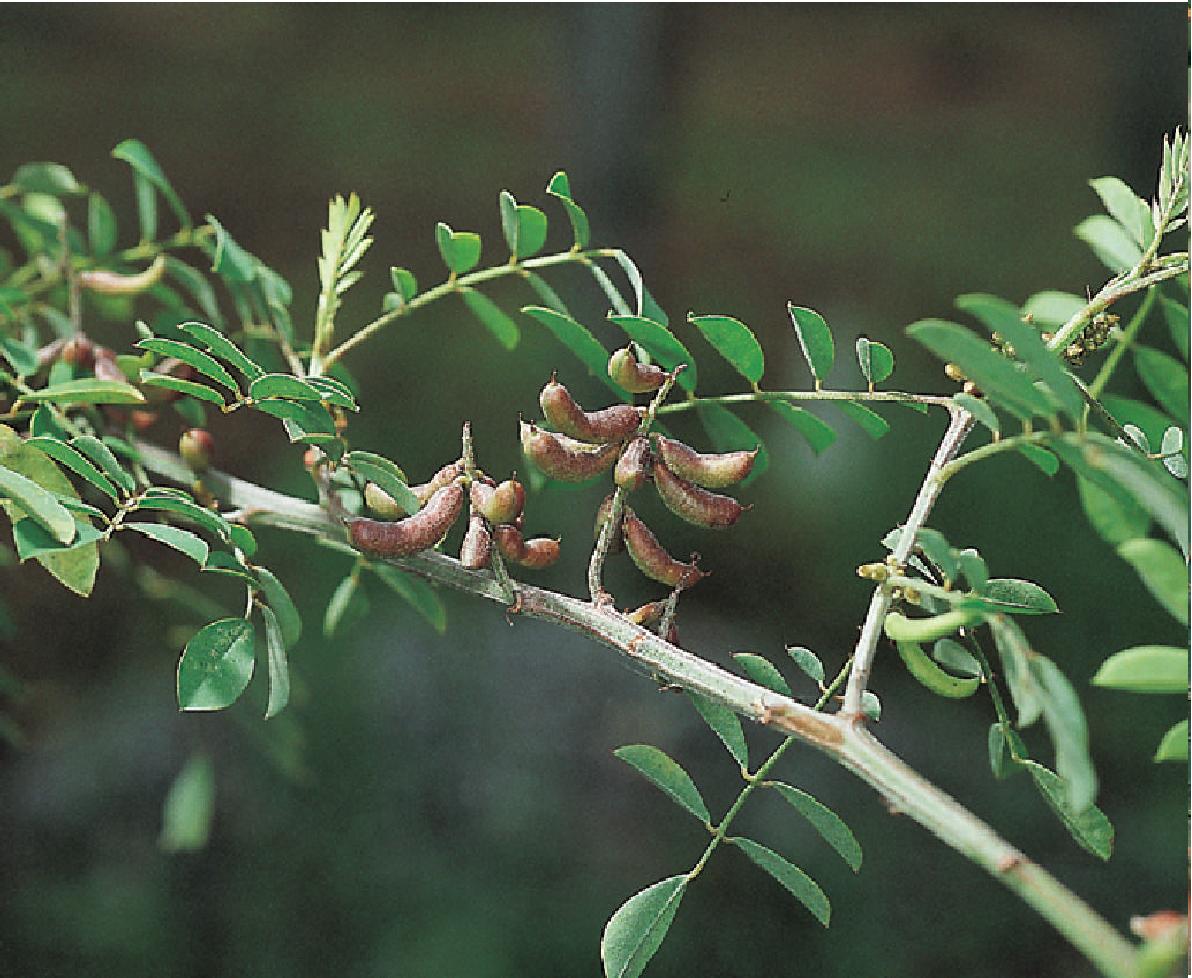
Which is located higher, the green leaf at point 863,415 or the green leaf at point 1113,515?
the green leaf at point 1113,515

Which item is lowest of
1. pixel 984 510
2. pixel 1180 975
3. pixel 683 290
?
pixel 683 290

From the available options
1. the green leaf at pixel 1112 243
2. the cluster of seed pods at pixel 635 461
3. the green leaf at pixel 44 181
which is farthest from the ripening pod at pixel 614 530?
the green leaf at pixel 44 181

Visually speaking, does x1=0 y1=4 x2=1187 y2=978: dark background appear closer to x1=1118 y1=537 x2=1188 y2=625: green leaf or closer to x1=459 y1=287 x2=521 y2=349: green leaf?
x1=459 y1=287 x2=521 y2=349: green leaf

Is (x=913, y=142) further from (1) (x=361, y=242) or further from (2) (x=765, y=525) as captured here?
(1) (x=361, y=242)

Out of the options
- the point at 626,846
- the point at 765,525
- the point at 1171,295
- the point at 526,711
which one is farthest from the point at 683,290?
the point at 1171,295

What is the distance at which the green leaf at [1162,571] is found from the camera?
0.29 m

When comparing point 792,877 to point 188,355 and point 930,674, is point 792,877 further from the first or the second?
point 188,355

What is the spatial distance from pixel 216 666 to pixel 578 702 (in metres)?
1.63

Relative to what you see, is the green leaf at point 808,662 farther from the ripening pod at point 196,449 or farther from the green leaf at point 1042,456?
the ripening pod at point 196,449

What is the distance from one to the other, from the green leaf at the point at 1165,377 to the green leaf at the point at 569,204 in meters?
0.19

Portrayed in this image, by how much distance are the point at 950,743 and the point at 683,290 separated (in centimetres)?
212

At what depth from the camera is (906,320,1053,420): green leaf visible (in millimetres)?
308

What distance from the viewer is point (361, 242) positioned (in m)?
0.52

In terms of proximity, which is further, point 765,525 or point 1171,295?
point 765,525
